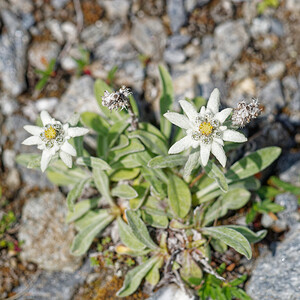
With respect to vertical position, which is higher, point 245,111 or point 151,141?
point 245,111

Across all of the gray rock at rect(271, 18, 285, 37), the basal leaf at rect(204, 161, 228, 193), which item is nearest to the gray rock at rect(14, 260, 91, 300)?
the basal leaf at rect(204, 161, 228, 193)

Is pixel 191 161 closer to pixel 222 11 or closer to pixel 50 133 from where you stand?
pixel 50 133

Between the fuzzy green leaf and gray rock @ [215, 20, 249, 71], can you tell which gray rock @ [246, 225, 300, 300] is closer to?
the fuzzy green leaf

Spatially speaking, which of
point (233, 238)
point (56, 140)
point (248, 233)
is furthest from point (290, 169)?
point (56, 140)

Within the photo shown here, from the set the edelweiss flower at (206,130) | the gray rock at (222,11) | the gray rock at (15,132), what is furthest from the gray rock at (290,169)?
the gray rock at (15,132)

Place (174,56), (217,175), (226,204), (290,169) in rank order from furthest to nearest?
1. (174,56)
2. (290,169)
3. (226,204)
4. (217,175)

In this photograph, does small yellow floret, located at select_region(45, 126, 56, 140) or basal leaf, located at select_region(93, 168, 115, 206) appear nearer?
small yellow floret, located at select_region(45, 126, 56, 140)
